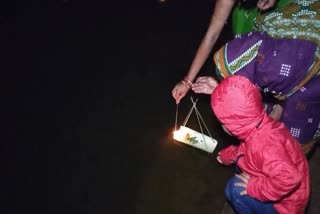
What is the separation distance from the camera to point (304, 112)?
5.77 ft

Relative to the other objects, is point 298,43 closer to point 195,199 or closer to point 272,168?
point 272,168

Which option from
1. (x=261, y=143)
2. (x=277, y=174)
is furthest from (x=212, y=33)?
(x=277, y=174)

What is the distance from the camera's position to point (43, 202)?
2232 mm

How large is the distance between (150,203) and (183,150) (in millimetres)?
426

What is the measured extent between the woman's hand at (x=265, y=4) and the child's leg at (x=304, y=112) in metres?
0.36

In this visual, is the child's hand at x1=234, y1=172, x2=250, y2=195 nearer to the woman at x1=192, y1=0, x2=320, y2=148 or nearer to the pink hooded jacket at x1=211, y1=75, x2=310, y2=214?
the pink hooded jacket at x1=211, y1=75, x2=310, y2=214

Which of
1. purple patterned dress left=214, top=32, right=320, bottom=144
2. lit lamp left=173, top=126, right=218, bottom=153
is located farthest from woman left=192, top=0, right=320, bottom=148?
lit lamp left=173, top=126, right=218, bottom=153

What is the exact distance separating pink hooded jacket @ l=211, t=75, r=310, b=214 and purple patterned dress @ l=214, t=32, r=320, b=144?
0.53ft

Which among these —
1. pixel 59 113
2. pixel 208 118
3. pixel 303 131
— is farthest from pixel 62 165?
pixel 303 131

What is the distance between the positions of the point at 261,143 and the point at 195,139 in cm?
82

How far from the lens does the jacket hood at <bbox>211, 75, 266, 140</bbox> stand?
1476 millimetres

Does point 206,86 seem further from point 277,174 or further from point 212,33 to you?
point 277,174

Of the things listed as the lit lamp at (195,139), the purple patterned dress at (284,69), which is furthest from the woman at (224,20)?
the lit lamp at (195,139)

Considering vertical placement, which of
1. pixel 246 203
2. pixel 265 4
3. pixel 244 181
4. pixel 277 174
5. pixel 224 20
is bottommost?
pixel 246 203
